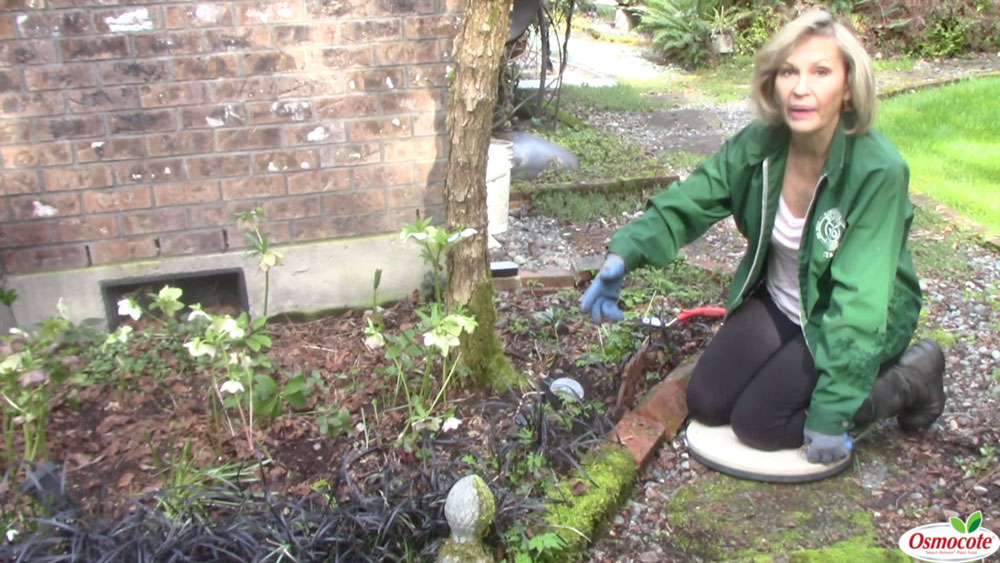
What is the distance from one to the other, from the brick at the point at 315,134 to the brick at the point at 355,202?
0.23 metres

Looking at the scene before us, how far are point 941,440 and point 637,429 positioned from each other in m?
0.99

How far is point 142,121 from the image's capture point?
358cm

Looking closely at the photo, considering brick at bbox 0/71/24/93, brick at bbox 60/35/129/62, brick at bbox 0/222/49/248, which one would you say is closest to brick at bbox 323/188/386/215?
brick at bbox 60/35/129/62

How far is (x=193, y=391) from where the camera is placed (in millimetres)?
3322

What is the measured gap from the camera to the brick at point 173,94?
11.7ft

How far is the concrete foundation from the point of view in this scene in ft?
12.1

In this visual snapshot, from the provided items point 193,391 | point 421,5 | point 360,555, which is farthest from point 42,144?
→ point 360,555

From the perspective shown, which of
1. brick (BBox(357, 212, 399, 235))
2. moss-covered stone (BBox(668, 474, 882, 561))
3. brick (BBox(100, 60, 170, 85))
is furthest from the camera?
brick (BBox(357, 212, 399, 235))

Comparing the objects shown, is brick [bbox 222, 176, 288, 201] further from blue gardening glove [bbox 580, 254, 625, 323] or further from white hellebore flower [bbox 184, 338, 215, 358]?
blue gardening glove [bbox 580, 254, 625, 323]

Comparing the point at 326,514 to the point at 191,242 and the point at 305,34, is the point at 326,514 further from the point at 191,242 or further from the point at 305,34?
the point at 305,34

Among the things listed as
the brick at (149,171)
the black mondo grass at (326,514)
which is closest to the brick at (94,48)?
the brick at (149,171)

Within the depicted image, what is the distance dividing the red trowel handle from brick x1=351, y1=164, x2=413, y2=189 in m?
1.20

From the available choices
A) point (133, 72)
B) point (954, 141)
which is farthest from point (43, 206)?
point (954, 141)

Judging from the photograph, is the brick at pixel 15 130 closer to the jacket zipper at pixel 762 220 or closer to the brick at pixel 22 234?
the brick at pixel 22 234
